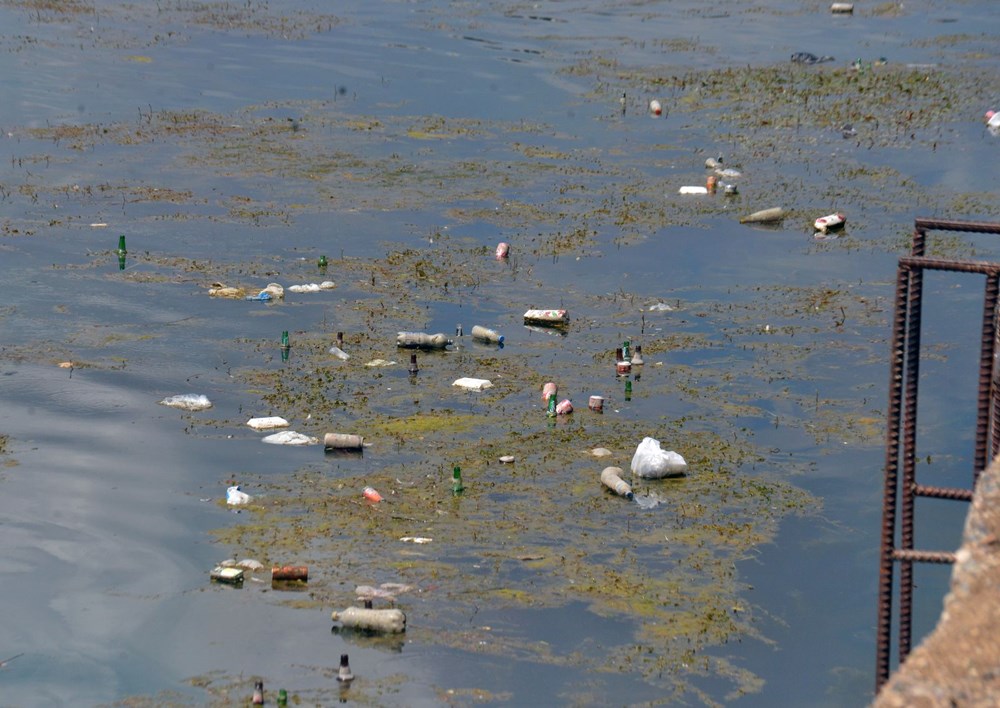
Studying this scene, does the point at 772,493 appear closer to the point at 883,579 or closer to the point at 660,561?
the point at 660,561

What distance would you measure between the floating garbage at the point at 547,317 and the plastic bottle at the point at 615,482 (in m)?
3.76

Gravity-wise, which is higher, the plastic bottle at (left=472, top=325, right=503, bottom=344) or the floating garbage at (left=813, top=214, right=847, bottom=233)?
the floating garbage at (left=813, top=214, right=847, bottom=233)

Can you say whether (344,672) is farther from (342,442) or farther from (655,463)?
(655,463)

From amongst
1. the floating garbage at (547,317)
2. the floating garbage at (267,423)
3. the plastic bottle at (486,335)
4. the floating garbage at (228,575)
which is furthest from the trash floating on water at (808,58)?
the floating garbage at (228,575)

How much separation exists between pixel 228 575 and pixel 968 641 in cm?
739

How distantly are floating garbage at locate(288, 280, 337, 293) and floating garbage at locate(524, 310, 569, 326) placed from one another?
7.76 ft

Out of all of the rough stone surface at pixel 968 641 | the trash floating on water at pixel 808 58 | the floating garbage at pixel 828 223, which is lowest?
the floating garbage at pixel 828 223

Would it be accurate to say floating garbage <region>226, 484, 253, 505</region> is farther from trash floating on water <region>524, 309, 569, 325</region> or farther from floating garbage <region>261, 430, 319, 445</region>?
trash floating on water <region>524, 309, 569, 325</region>

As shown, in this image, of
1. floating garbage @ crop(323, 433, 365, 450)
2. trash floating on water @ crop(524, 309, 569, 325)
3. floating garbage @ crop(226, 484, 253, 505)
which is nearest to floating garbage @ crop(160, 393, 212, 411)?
floating garbage @ crop(323, 433, 365, 450)

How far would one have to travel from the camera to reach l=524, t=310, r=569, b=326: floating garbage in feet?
54.3

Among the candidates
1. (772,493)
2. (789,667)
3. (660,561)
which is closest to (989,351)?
(789,667)

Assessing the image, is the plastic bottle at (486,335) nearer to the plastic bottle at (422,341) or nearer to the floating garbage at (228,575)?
the plastic bottle at (422,341)

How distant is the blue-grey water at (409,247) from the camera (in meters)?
10.5

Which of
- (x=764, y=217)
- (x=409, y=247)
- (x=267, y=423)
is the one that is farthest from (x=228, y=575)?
(x=764, y=217)
